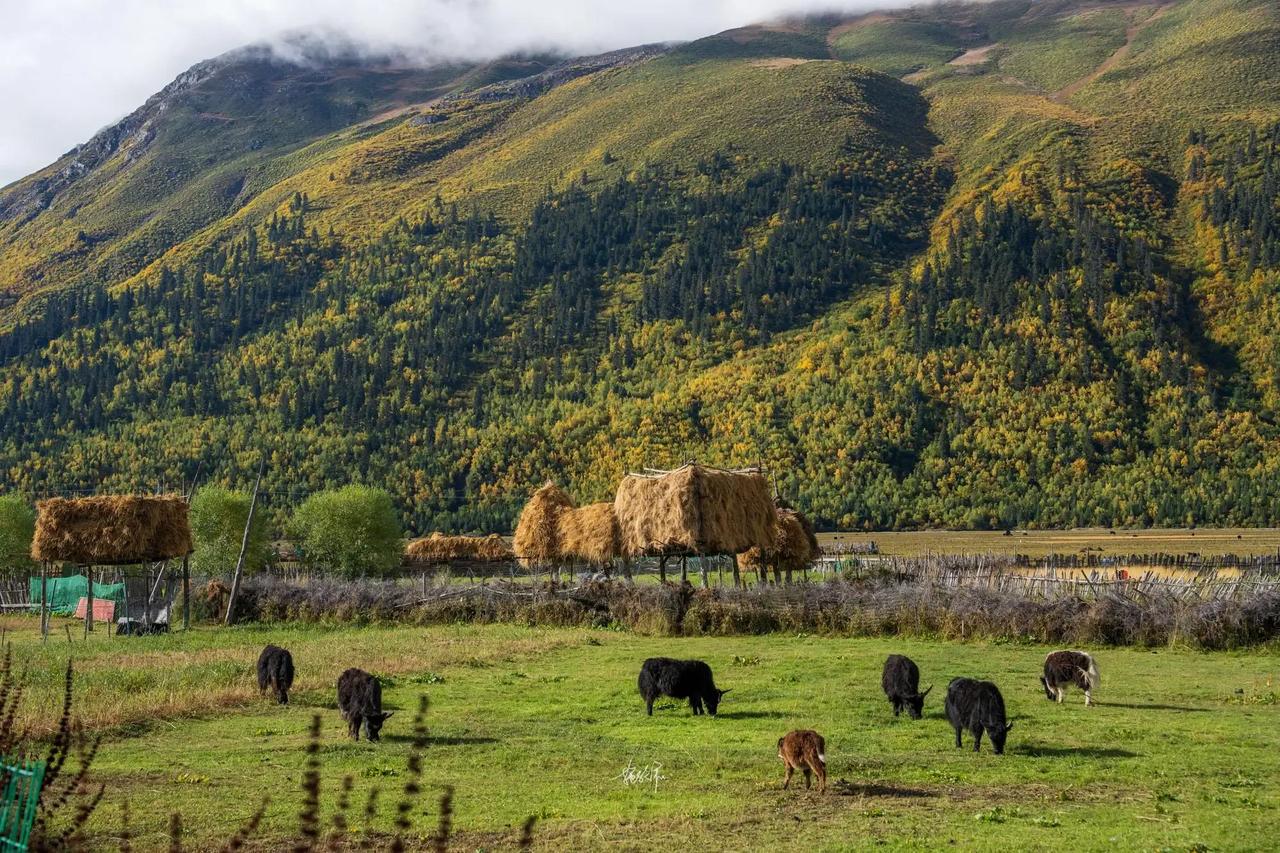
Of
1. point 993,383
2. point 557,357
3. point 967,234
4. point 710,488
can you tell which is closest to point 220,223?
point 557,357

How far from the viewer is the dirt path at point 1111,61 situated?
158 meters

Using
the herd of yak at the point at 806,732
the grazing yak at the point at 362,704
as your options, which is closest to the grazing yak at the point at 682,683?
the herd of yak at the point at 806,732

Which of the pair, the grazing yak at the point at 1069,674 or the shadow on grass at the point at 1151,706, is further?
the grazing yak at the point at 1069,674

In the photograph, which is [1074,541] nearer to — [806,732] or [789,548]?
[789,548]

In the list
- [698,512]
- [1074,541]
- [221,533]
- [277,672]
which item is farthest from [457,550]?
[277,672]

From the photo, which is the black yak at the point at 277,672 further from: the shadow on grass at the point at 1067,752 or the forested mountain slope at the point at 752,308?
the forested mountain slope at the point at 752,308

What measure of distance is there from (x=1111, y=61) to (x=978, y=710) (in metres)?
173

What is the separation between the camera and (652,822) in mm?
10148

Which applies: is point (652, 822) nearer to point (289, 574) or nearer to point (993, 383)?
point (289, 574)

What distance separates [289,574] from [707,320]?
61648mm

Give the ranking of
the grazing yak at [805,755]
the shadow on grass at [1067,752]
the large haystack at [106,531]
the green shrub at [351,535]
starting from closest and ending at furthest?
the grazing yak at [805,755]
the shadow on grass at [1067,752]
the large haystack at [106,531]
the green shrub at [351,535]

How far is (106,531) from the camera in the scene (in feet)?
110

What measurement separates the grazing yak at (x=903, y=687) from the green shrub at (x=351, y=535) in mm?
37163

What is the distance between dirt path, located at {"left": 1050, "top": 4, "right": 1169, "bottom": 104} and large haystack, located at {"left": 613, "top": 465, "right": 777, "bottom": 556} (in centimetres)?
13499
